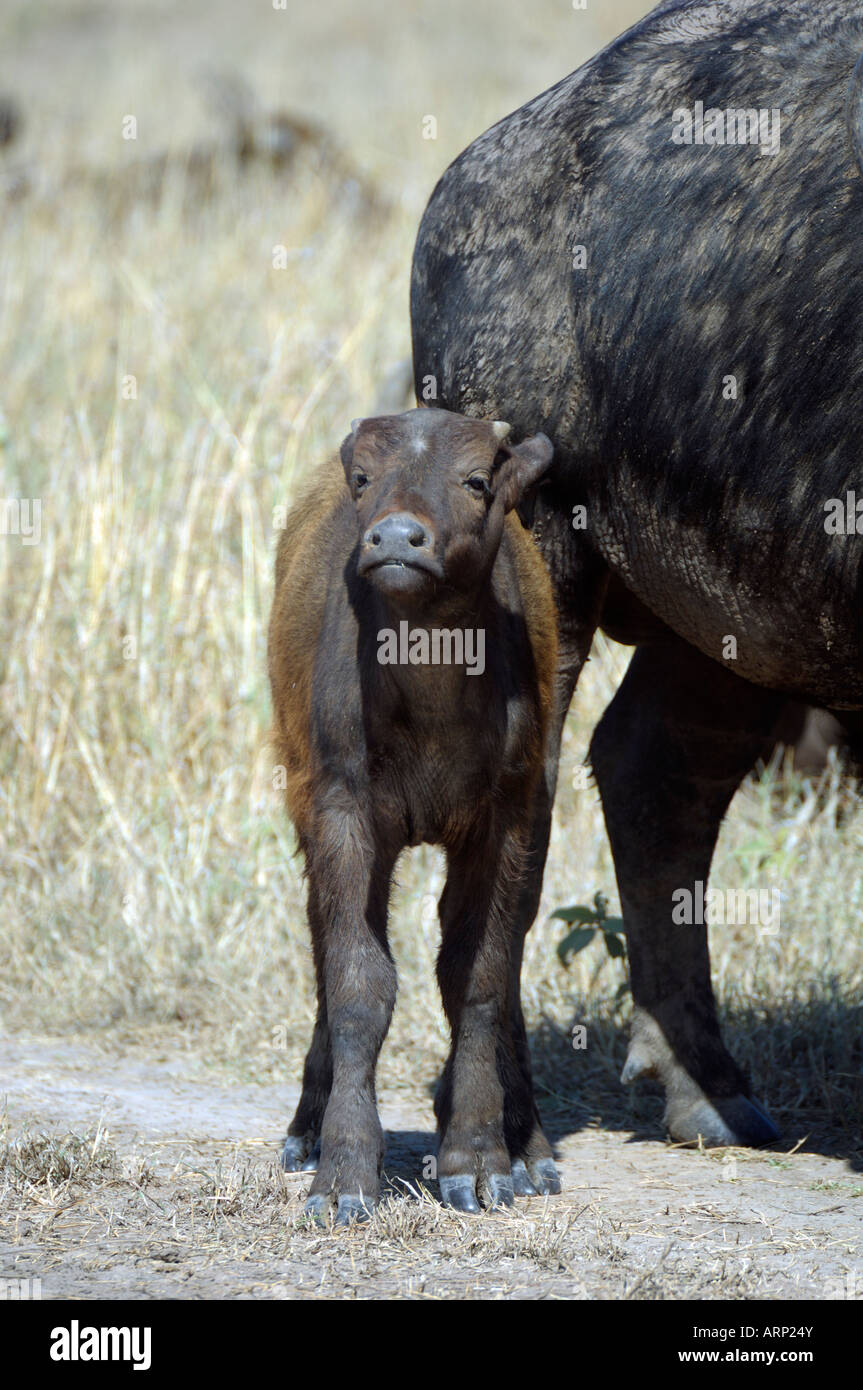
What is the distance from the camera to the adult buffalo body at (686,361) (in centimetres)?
405

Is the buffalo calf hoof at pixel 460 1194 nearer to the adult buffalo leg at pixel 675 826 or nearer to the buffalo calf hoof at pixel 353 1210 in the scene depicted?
the buffalo calf hoof at pixel 353 1210

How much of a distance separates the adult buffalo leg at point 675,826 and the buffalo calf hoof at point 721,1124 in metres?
0.05

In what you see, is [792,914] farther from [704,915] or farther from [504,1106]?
[504,1106]

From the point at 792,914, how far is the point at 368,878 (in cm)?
311

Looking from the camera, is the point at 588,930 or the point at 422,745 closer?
the point at 422,745

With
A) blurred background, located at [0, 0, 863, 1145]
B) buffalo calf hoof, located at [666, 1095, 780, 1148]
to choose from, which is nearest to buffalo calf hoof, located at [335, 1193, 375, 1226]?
buffalo calf hoof, located at [666, 1095, 780, 1148]

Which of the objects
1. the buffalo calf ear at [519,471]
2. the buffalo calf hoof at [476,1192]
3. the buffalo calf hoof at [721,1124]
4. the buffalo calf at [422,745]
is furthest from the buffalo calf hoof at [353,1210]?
the buffalo calf ear at [519,471]

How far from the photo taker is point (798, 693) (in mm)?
4477

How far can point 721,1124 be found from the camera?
4.99 m

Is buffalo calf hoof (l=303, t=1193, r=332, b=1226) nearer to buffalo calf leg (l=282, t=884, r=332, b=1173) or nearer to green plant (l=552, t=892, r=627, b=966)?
buffalo calf leg (l=282, t=884, r=332, b=1173)

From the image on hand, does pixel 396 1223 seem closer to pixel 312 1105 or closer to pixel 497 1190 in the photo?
pixel 497 1190

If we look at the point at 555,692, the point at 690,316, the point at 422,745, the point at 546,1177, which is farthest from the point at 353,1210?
the point at 690,316

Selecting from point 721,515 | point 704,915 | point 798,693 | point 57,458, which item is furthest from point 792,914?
point 57,458

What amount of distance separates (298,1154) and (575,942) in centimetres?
151
